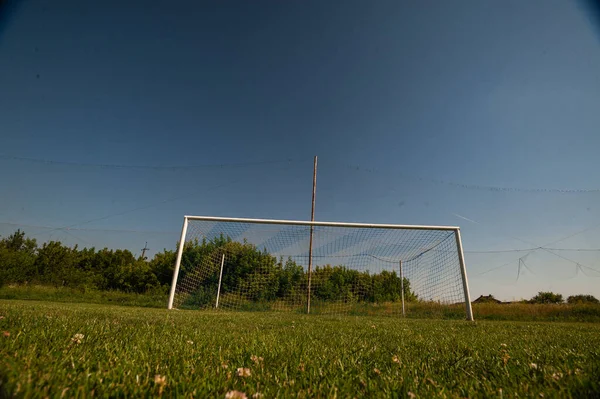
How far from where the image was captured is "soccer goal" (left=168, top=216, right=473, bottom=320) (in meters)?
11.4

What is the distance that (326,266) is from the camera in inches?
473

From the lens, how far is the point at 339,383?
135 centimetres

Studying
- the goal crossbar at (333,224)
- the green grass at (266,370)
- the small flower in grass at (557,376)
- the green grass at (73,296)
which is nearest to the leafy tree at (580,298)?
the goal crossbar at (333,224)

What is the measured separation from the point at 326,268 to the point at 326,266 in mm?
104

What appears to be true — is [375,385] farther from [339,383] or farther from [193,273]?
[193,273]

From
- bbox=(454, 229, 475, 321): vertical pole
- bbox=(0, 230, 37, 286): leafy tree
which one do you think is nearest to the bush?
bbox=(454, 229, 475, 321): vertical pole

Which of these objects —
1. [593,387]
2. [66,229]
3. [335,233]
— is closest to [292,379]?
[593,387]

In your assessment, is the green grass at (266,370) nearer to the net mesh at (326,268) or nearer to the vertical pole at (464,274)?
the vertical pole at (464,274)

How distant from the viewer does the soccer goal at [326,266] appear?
1135cm

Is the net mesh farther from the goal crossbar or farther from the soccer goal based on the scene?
the goal crossbar

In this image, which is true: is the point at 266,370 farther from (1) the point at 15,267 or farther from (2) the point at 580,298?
(2) the point at 580,298

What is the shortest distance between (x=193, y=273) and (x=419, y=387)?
12.7 metres

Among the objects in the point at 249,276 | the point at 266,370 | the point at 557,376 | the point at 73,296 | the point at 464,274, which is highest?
the point at 464,274

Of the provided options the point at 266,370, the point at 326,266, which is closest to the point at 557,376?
the point at 266,370
